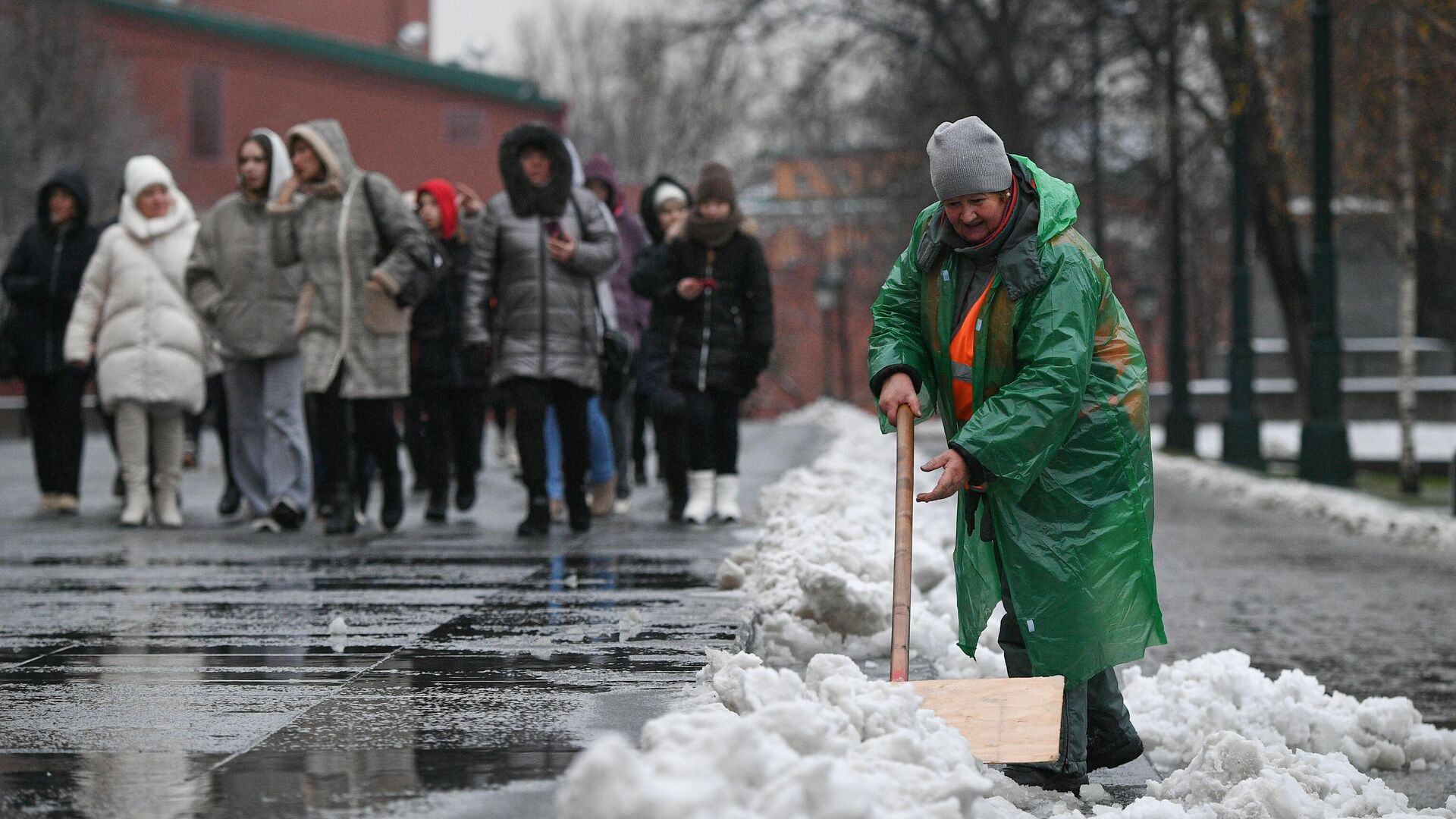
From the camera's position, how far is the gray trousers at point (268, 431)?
9.55 metres

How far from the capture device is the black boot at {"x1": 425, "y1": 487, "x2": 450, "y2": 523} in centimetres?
1034

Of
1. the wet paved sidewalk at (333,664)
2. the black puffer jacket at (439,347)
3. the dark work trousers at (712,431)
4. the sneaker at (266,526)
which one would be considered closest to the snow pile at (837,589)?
the wet paved sidewalk at (333,664)

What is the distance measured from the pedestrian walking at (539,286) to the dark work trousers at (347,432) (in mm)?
711

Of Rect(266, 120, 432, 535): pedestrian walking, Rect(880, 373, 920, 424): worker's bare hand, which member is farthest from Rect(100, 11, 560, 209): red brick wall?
Rect(880, 373, 920, 424): worker's bare hand

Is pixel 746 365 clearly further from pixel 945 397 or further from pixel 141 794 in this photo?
pixel 141 794

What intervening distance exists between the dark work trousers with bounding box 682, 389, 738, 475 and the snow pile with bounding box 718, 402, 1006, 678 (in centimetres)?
91

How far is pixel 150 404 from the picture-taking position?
33.0ft

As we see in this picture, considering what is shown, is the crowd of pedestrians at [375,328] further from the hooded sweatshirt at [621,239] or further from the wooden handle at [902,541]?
the wooden handle at [902,541]

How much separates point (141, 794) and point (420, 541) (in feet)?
18.2

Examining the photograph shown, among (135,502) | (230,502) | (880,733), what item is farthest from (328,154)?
(880,733)

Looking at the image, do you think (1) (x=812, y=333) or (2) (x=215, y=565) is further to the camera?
(1) (x=812, y=333)

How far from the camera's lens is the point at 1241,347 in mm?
22312

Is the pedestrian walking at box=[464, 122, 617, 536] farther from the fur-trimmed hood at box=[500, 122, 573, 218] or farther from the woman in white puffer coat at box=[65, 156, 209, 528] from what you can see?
the woman in white puffer coat at box=[65, 156, 209, 528]

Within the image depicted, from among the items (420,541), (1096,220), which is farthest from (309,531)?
(1096,220)
